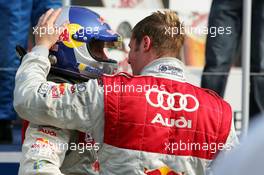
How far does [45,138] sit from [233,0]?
226 cm

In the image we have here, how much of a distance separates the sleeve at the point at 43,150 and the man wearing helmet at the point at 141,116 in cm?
5

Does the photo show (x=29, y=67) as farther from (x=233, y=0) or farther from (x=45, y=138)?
(x=233, y=0)

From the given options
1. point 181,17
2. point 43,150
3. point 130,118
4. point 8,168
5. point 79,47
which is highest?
point 79,47

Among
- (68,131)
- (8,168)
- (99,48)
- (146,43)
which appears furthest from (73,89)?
(8,168)

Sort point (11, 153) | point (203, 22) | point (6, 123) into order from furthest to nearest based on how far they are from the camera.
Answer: point (203, 22) < point (6, 123) < point (11, 153)

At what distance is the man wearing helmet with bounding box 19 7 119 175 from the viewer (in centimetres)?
208

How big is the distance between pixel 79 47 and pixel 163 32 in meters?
0.31

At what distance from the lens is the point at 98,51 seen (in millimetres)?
2432

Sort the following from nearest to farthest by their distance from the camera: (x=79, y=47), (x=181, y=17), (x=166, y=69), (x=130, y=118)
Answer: (x=130, y=118) → (x=166, y=69) → (x=79, y=47) → (x=181, y=17)

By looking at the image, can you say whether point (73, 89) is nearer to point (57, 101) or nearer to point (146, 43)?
point (57, 101)

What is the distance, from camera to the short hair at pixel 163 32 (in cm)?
216

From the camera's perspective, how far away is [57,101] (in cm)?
205

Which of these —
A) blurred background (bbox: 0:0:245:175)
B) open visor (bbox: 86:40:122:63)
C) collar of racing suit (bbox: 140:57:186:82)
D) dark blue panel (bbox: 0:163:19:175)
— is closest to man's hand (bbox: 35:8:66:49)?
open visor (bbox: 86:40:122:63)

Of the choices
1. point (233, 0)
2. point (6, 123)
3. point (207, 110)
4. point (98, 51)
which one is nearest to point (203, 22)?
point (233, 0)
